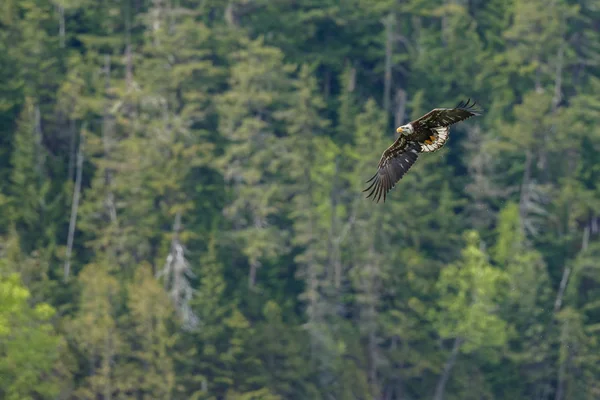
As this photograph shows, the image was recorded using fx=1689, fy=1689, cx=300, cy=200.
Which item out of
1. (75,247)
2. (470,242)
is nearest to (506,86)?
(470,242)

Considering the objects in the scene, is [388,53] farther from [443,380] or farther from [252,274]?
[443,380]

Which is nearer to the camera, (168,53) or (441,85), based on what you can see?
(168,53)

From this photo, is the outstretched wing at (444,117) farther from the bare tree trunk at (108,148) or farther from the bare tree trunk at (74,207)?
the bare tree trunk at (108,148)

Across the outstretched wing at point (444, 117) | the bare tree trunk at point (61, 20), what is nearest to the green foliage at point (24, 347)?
the bare tree trunk at point (61, 20)

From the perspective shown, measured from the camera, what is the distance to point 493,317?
58219mm

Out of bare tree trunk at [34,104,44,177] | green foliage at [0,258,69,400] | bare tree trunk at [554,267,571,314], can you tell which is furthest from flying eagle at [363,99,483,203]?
bare tree trunk at [554,267,571,314]

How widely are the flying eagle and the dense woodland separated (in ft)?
77.0

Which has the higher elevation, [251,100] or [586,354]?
[251,100]

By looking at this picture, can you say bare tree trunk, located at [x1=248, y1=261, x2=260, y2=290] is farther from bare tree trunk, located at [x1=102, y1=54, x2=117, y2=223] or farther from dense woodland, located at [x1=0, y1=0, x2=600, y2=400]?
bare tree trunk, located at [x1=102, y1=54, x2=117, y2=223]

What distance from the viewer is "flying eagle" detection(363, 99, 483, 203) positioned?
27406mm

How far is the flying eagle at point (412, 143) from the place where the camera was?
2741 cm

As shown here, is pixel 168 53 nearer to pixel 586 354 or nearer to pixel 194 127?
pixel 194 127

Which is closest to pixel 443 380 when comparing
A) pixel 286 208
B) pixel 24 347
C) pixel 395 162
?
pixel 286 208

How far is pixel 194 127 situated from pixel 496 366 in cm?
1380
